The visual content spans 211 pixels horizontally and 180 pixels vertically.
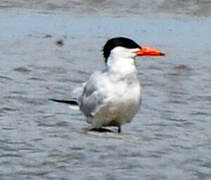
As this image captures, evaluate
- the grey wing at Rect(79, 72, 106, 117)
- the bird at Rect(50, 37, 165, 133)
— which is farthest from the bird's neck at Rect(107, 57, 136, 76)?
the grey wing at Rect(79, 72, 106, 117)

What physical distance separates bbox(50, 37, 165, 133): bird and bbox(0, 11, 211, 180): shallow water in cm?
18

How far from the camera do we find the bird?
30.4ft

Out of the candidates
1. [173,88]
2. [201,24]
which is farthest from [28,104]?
[201,24]

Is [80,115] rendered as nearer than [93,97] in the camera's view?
No

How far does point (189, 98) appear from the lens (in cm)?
1132

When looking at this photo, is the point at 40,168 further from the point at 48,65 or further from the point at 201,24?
the point at 201,24

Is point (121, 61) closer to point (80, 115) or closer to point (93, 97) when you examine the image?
point (93, 97)

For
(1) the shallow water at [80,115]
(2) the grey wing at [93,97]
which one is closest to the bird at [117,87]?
(2) the grey wing at [93,97]

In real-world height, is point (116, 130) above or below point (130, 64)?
below

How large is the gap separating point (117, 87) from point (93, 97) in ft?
0.84

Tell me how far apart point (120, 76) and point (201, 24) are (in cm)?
820

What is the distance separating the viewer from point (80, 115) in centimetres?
1044

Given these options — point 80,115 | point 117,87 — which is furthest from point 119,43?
point 80,115

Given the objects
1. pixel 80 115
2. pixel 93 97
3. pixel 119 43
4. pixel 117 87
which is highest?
pixel 119 43
